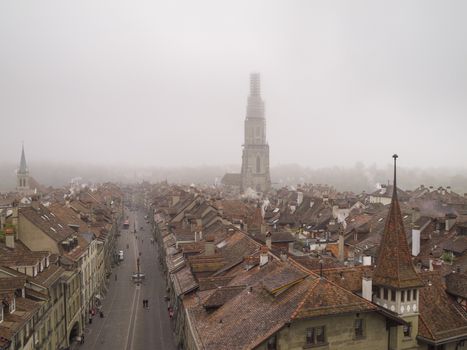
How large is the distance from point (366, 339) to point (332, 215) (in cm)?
6253

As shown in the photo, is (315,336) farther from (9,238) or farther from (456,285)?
(9,238)

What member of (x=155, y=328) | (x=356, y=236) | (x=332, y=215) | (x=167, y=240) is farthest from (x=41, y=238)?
(x=332, y=215)

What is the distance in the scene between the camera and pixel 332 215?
90.7 metres

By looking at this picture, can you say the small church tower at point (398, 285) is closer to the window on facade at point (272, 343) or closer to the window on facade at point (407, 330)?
the window on facade at point (407, 330)

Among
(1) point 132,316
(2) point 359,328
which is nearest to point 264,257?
(2) point 359,328

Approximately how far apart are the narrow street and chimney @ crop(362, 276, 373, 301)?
25480mm

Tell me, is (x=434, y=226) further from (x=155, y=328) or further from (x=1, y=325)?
(x=1, y=325)

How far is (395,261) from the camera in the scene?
31.0 m

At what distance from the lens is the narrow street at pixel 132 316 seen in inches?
2060

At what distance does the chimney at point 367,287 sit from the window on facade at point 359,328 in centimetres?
304

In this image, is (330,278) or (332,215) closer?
(330,278)

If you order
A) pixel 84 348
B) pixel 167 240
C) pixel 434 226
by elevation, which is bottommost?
pixel 84 348

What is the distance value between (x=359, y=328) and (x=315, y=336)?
3.17 meters

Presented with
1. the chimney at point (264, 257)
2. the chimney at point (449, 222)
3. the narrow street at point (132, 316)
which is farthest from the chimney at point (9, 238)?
the chimney at point (449, 222)
